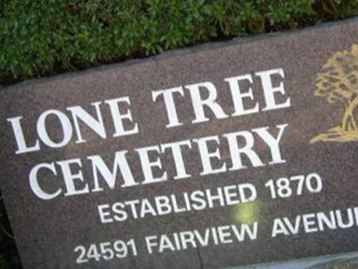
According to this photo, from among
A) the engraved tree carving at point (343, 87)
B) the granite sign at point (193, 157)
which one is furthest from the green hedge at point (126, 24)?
the engraved tree carving at point (343, 87)

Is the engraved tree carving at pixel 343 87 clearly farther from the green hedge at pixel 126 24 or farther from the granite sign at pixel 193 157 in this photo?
the green hedge at pixel 126 24

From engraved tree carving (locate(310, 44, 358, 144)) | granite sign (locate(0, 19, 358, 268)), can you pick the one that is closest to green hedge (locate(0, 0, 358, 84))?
granite sign (locate(0, 19, 358, 268))

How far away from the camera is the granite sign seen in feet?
11.7

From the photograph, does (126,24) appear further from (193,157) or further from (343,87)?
(343,87)

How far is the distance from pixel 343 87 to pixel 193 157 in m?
0.77

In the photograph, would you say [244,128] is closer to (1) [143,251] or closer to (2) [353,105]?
(2) [353,105]

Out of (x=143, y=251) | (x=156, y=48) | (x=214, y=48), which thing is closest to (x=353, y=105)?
(x=214, y=48)

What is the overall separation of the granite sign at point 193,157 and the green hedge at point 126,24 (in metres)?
0.09

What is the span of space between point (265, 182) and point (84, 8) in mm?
1186

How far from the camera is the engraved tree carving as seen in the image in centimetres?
351

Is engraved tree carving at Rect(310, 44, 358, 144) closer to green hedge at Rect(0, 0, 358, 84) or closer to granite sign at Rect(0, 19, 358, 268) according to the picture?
granite sign at Rect(0, 19, 358, 268)

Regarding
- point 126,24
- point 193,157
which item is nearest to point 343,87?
point 193,157

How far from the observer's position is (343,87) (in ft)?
11.6

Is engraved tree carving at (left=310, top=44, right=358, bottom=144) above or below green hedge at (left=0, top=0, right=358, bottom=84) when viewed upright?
below
